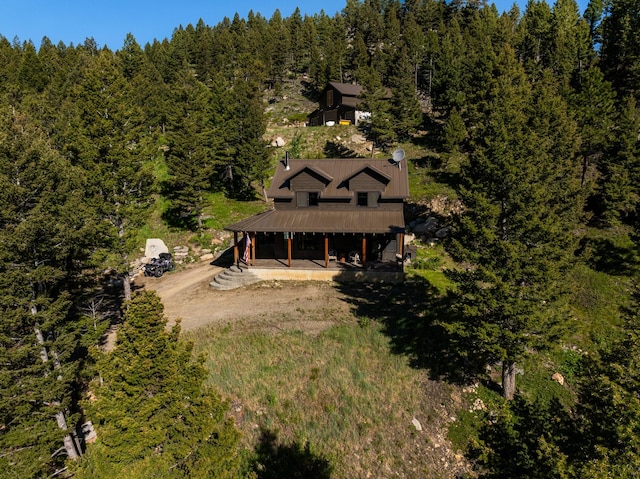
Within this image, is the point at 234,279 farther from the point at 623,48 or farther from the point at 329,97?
the point at 623,48

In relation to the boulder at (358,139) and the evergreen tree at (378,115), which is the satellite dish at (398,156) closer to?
the evergreen tree at (378,115)

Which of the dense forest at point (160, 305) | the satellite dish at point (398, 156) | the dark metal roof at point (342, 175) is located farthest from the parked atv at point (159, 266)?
the satellite dish at point (398, 156)

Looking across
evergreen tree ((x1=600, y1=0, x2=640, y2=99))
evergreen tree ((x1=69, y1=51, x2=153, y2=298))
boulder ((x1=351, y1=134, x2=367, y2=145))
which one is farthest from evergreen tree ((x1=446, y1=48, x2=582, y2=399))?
evergreen tree ((x1=600, y1=0, x2=640, y2=99))

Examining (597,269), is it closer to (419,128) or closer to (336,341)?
(336,341)

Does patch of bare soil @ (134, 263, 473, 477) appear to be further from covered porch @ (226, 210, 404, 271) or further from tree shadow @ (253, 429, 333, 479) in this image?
covered porch @ (226, 210, 404, 271)

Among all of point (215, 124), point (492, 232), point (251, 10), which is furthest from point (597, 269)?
point (251, 10)

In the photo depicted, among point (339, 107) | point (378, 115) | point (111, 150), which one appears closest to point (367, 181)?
point (111, 150)
